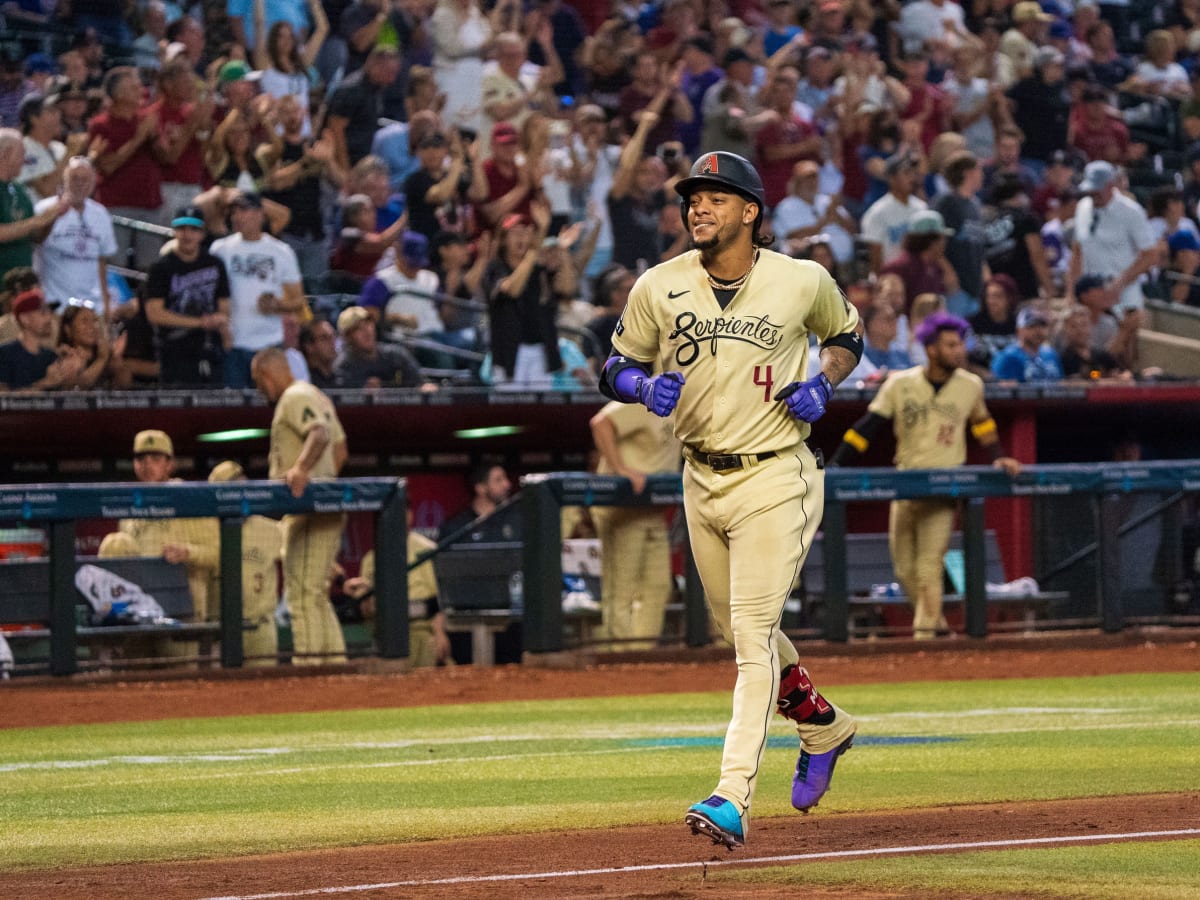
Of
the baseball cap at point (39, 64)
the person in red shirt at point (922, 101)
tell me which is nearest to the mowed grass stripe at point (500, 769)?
the baseball cap at point (39, 64)

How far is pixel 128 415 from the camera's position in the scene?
14.0 meters

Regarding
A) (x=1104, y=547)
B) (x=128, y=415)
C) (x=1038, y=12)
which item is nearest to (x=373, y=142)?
(x=128, y=415)

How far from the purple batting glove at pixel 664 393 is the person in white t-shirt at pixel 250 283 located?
8.85m

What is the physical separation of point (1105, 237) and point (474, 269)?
256 inches

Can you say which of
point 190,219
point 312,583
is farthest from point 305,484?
point 190,219

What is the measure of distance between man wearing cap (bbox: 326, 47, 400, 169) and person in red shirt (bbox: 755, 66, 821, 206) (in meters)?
3.65

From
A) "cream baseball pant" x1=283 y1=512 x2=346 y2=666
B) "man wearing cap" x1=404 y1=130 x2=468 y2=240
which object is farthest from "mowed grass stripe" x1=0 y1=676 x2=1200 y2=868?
"man wearing cap" x1=404 y1=130 x2=468 y2=240

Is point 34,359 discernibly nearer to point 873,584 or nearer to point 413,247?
point 413,247

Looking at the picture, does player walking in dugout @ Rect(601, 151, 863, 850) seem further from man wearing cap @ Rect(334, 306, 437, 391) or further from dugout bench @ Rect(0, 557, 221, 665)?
man wearing cap @ Rect(334, 306, 437, 391)

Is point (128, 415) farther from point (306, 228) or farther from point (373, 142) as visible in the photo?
point (373, 142)

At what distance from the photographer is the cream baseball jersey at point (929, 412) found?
46.5 feet

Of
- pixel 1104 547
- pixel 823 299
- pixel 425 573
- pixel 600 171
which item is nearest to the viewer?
pixel 823 299

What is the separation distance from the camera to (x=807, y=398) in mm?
6020

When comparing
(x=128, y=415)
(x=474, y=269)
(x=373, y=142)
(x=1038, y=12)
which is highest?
(x=1038, y=12)
